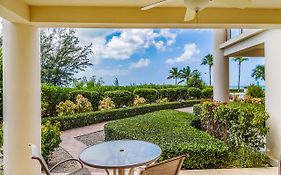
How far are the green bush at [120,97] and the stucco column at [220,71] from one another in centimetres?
481

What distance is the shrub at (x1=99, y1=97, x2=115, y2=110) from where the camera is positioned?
11996mm

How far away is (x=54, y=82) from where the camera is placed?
522 inches

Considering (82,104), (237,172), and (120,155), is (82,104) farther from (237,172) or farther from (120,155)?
(120,155)

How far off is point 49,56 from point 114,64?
3.52 m

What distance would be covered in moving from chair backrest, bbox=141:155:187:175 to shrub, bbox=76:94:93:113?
8.63 m

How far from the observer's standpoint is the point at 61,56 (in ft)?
45.6

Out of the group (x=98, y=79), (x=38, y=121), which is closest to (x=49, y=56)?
(x=98, y=79)

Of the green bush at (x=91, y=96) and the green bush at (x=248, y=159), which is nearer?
the green bush at (x=248, y=159)

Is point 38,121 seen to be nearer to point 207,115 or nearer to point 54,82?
point 207,115

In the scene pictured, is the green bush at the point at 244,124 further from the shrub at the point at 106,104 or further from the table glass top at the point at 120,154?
the shrub at the point at 106,104

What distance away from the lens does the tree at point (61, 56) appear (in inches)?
522

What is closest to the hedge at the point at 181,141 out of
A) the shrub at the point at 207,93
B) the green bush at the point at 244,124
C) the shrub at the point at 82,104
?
the green bush at the point at 244,124

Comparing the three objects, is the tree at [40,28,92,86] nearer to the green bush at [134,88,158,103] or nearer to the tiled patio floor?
the green bush at [134,88,158,103]

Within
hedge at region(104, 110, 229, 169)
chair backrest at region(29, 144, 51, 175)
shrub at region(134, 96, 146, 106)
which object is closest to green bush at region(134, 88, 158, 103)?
shrub at region(134, 96, 146, 106)
